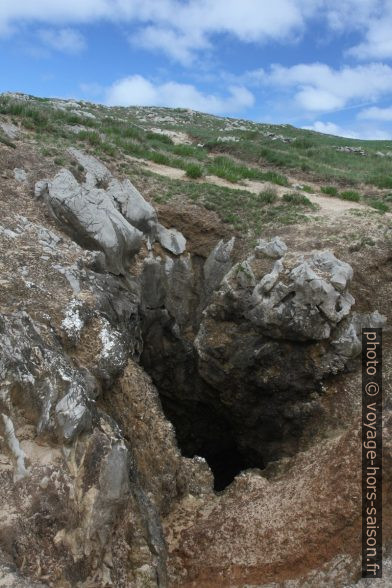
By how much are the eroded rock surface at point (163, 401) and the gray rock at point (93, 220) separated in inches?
1.8

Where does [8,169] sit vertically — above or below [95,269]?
above

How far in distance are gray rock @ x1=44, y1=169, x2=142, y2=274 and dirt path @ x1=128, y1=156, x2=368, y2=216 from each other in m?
5.34

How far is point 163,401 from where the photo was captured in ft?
49.9

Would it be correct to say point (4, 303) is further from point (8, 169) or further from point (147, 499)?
point (8, 169)

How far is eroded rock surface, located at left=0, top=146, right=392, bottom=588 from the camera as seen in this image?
266 inches

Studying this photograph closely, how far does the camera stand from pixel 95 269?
1165cm

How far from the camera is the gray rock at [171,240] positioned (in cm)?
1446

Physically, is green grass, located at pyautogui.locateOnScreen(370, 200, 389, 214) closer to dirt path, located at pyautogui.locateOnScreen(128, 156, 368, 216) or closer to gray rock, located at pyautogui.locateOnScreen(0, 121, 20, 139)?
dirt path, located at pyautogui.locateOnScreen(128, 156, 368, 216)

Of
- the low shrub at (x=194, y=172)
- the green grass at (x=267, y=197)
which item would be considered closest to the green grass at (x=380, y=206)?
the green grass at (x=267, y=197)

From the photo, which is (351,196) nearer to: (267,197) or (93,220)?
(267,197)

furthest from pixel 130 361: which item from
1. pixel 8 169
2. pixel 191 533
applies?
pixel 8 169

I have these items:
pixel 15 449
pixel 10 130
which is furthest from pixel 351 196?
pixel 15 449

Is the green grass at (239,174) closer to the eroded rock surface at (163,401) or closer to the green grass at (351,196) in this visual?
the green grass at (351,196)

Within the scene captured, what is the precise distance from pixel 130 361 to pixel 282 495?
3.79 metres
